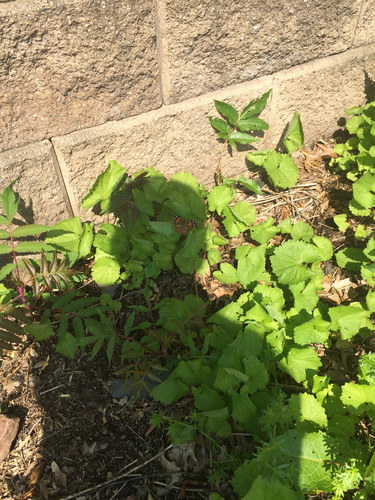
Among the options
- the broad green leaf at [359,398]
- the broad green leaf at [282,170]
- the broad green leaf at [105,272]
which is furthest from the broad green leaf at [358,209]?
the broad green leaf at [105,272]

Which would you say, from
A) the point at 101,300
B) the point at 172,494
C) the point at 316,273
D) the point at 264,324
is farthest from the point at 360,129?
the point at 172,494

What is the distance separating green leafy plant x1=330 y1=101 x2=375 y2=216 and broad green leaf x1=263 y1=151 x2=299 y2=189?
382mm

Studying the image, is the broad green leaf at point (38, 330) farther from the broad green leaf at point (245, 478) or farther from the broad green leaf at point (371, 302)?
the broad green leaf at point (371, 302)

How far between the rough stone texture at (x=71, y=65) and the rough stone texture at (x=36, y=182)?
0.20 feet

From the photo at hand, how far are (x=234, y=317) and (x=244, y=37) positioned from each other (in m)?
1.52

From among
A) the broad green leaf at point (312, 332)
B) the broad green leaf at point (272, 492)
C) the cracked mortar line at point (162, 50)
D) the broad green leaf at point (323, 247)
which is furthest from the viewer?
the broad green leaf at point (323, 247)

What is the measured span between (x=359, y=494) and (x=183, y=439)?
0.67 m

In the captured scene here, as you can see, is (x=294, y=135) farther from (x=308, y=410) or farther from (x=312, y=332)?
(x=308, y=410)

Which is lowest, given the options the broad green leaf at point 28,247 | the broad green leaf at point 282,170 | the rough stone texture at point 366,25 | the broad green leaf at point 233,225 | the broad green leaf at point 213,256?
the broad green leaf at point 213,256

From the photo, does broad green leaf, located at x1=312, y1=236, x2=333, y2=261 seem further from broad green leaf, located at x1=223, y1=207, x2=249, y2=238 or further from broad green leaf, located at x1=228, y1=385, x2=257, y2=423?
broad green leaf, located at x1=228, y1=385, x2=257, y2=423

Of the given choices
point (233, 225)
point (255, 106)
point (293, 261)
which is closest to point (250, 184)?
point (233, 225)

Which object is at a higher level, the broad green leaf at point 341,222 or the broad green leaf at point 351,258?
the broad green leaf at point 341,222

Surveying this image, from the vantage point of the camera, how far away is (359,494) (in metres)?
1.33

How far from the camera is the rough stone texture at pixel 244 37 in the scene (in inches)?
77.0
